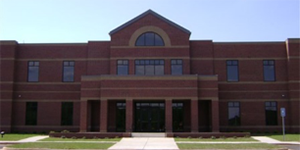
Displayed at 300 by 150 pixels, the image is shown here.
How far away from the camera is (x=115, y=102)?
40.4 meters

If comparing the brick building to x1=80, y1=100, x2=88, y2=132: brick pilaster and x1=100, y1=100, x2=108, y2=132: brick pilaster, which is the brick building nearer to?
x1=80, y1=100, x2=88, y2=132: brick pilaster

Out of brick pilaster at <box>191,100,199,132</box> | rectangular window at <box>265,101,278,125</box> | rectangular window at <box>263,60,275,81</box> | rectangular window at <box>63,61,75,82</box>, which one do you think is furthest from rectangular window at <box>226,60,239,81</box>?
rectangular window at <box>63,61,75,82</box>

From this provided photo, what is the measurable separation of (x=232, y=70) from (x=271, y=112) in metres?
6.35

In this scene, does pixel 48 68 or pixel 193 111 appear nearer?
pixel 193 111

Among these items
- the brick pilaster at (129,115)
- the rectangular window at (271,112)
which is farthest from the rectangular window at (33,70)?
the rectangular window at (271,112)

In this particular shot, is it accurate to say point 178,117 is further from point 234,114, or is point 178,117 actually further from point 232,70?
point 232,70

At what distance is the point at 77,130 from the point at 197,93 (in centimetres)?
1414

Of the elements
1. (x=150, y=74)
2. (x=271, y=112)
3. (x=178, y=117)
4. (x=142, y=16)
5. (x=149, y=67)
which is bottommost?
(x=178, y=117)

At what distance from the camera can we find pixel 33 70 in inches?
1686

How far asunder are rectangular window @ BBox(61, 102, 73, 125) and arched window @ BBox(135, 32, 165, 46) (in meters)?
10.5

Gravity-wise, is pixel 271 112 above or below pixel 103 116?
above

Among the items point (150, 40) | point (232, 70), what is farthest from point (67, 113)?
point (232, 70)

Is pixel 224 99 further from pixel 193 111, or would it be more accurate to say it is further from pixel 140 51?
pixel 140 51

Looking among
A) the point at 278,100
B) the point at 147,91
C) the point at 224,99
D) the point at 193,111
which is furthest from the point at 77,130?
the point at 278,100
